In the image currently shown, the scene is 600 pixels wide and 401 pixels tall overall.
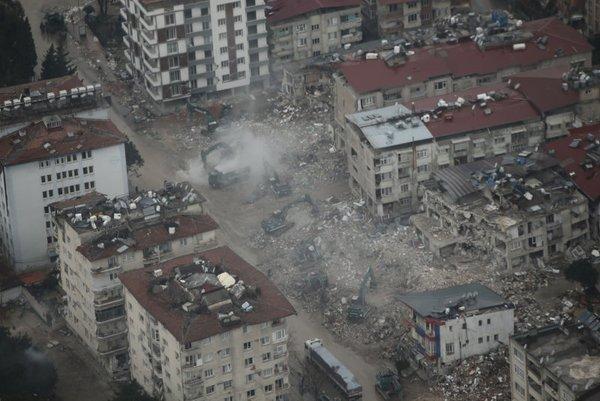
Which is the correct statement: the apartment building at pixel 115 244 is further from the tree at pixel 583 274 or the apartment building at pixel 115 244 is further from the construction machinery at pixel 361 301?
the tree at pixel 583 274

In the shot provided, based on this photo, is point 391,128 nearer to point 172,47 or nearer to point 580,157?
point 580,157

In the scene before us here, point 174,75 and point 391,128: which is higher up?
point 391,128

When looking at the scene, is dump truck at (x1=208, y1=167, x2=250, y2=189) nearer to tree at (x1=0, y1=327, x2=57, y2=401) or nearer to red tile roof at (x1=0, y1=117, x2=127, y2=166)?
red tile roof at (x1=0, y1=117, x2=127, y2=166)

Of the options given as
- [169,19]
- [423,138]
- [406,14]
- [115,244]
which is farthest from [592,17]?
[115,244]

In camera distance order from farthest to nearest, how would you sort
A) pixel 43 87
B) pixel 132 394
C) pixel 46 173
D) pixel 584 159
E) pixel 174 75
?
pixel 174 75
pixel 43 87
pixel 46 173
pixel 584 159
pixel 132 394

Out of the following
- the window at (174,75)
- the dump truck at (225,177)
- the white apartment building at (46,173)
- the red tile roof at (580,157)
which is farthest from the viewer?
the window at (174,75)

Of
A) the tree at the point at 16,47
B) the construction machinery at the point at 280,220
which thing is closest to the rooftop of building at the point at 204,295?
the construction machinery at the point at 280,220
